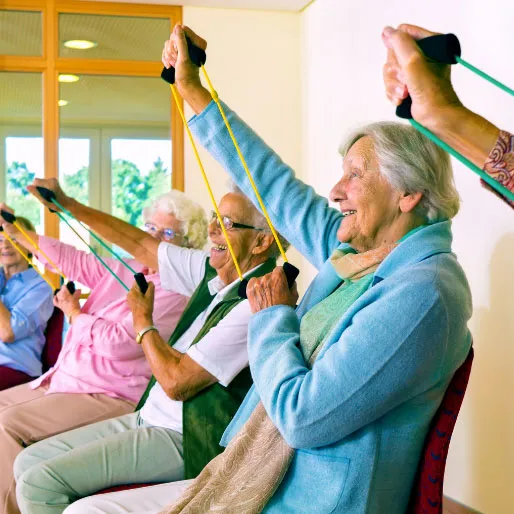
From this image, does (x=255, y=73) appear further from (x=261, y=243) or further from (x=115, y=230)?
(x=261, y=243)

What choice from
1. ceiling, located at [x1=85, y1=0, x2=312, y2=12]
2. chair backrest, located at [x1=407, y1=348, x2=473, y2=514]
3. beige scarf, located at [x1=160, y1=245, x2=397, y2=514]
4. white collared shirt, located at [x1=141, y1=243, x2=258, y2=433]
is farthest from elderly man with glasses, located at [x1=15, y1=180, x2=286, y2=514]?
ceiling, located at [x1=85, y1=0, x2=312, y2=12]

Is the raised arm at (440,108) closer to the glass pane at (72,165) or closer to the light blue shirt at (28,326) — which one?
the light blue shirt at (28,326)

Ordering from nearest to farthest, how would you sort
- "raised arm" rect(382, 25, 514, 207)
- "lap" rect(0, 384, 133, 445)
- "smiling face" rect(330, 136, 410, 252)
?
1. "raised arm" rect(382, 25, 514, 207)
2. "smiling face" rect(330, 136, 410, 252)
3. "lap" rect(0, 384, 133, 445)

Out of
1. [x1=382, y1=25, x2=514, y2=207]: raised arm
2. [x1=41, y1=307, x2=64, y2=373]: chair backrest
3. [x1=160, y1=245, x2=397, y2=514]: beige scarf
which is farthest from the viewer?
[x1=41, y1=307, x2=64, y2=373]: chair backrest

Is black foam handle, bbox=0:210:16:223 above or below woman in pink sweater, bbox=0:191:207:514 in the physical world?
above

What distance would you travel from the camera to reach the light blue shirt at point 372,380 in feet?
4.66

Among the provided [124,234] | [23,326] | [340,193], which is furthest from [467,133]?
[23,326]

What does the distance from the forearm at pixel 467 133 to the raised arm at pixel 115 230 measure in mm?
2256

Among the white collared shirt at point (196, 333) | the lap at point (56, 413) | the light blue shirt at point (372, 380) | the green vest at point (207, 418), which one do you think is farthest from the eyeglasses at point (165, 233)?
the light blue shirt at point (372, 380)

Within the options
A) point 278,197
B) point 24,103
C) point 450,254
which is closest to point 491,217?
point 278,197

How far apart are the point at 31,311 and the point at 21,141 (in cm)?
172

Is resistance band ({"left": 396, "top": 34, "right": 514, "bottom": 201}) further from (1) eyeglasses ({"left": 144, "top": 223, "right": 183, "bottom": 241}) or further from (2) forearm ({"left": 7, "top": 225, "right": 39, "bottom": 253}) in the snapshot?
(2) forearm ({"left": 7, "top": 225, "right": 39, "bottom": 253})

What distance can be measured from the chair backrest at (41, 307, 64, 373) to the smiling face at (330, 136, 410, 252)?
2528 mm

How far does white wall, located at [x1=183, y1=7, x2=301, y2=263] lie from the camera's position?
5.44 meters
